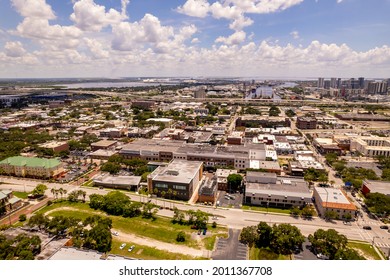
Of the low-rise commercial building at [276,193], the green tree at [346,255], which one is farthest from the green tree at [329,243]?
the low-rise commercial building at [276,193]

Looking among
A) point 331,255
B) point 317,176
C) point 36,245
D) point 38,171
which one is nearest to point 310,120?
point 317,176

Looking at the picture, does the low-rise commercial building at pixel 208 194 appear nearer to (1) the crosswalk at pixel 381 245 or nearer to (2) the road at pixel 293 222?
(2) the road at pixel 293 222

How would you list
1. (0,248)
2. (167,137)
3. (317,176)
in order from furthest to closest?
(167,137)
(317,176)
(0,248)

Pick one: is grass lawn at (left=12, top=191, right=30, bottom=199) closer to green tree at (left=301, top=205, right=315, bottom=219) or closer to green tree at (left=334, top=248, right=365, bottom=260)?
green tree at (left=301, top=205, right=315, bottom=219)

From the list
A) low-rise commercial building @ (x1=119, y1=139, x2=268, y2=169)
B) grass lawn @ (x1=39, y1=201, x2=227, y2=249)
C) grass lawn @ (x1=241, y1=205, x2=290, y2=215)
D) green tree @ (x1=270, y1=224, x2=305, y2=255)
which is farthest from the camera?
low-rise commercial building @ (x1=119, y1=139, x2=268, y2=169)

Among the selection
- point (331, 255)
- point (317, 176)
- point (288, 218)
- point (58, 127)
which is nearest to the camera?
point (331, 255)

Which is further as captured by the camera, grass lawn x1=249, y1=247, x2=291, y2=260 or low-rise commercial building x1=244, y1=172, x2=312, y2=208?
low-rise commercial building x1=244, y1=172, x2=312, y2=208

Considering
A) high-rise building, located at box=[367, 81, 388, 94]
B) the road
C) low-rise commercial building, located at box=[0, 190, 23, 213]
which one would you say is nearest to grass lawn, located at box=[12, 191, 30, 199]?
low-rise commercial building, located at box=[0, 190, 23, 213]

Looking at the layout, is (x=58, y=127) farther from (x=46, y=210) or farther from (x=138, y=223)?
(x=138, y=223)

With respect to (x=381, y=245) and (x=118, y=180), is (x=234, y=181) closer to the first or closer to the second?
(x=118, y=180)
